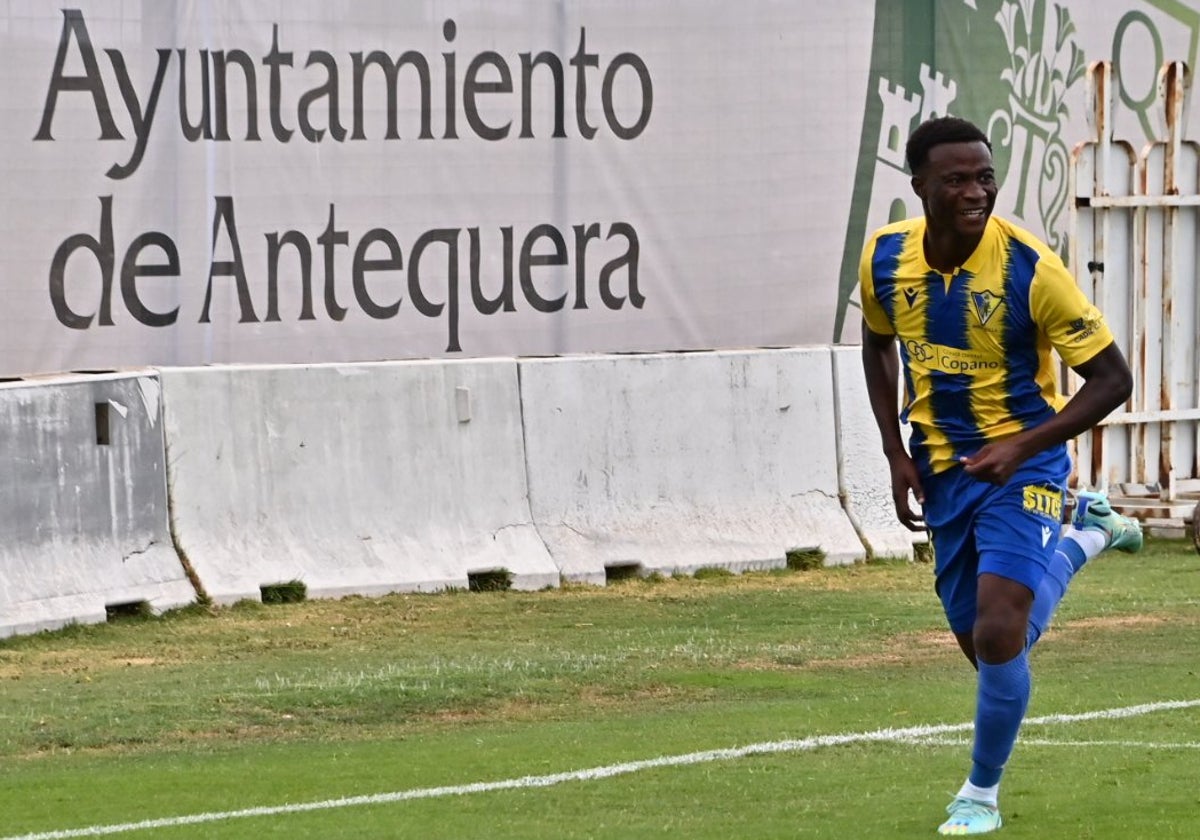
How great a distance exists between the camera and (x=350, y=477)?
12773 mm

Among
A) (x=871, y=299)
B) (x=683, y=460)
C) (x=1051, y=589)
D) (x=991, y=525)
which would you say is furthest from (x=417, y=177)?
(x=991, y=525)

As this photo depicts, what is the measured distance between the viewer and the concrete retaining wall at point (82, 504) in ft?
36.9

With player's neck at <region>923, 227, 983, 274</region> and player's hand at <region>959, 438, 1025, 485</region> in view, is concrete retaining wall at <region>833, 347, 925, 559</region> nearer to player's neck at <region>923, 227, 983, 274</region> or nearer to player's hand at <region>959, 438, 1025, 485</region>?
player's neck at <region>923, 227, 983, 274</region>

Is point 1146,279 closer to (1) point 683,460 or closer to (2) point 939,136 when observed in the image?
(1) point 683,460

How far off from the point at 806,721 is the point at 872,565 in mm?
5695

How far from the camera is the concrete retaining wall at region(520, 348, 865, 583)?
13.5 meters

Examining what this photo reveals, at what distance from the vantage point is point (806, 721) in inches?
349

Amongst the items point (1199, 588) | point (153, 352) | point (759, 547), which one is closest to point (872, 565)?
point (759, 547)

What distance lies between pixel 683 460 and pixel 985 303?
7.21 meters

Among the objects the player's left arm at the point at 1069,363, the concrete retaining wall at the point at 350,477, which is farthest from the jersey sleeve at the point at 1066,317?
the concrete retaining wall at the point at 350,477

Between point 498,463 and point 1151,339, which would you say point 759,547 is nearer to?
point 498,463

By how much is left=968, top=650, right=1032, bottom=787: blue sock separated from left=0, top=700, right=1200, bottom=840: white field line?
1.37 metres

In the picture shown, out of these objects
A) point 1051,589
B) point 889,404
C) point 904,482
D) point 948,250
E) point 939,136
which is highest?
point 939,136

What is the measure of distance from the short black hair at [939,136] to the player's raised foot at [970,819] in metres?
1.77
